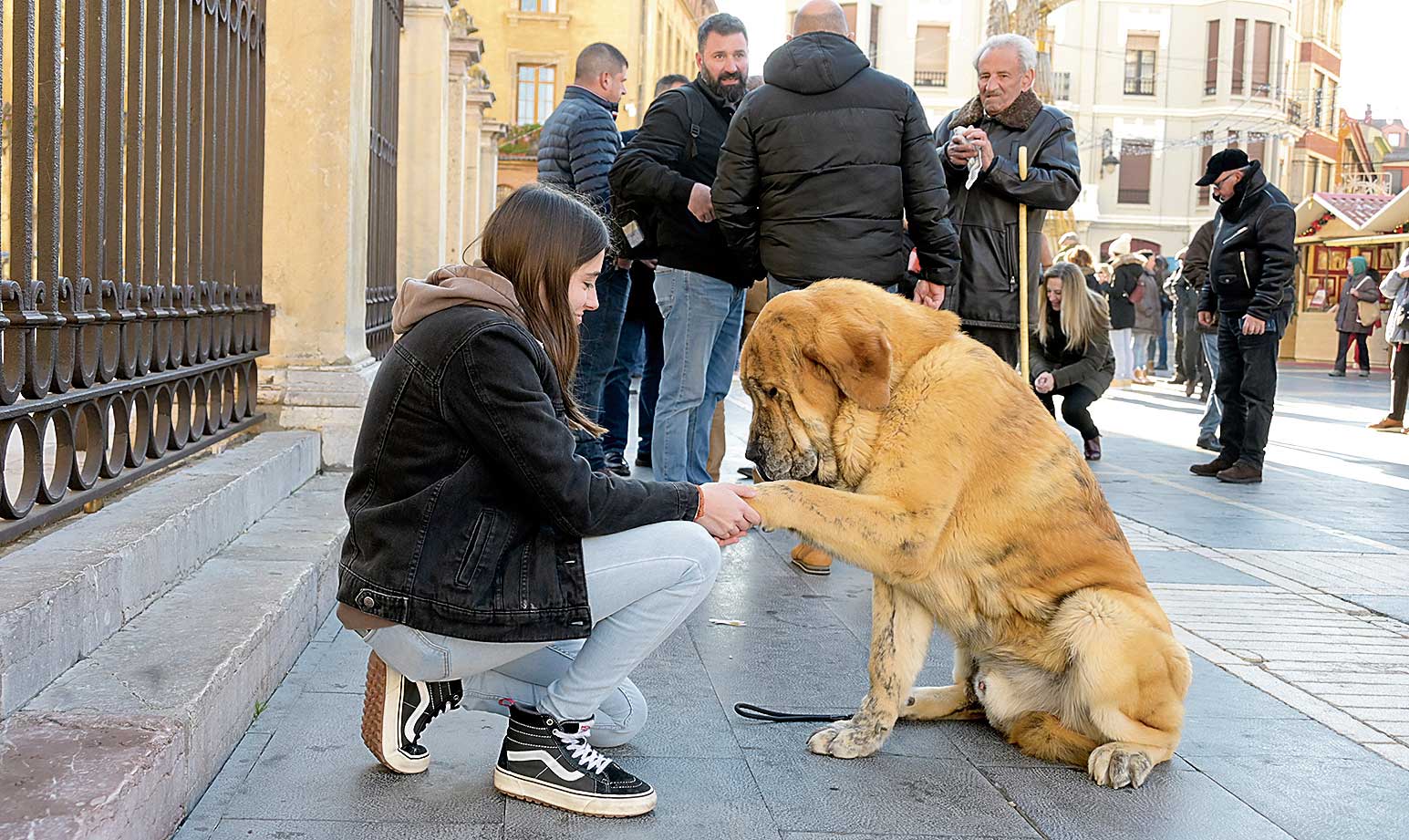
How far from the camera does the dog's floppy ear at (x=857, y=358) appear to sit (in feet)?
11.8

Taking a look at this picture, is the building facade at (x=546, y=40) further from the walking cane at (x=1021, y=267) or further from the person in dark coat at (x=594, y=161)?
the walking cane at (x=1021, y=267)

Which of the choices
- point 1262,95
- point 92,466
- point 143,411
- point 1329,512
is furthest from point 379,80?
point 1262,95

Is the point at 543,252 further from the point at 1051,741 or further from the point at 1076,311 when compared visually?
the point at 1076,311

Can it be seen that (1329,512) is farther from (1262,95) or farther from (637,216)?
(1262,95)

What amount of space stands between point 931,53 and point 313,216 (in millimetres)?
55651

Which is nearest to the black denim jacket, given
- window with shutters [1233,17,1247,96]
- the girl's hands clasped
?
the girl's hands clasped

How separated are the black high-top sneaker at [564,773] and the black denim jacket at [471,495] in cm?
34

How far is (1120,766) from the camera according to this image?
11.9ft

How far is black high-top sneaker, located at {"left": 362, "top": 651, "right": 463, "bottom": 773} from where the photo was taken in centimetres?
341

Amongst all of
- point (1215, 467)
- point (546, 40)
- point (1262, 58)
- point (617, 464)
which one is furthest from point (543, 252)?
point (1262, 58)

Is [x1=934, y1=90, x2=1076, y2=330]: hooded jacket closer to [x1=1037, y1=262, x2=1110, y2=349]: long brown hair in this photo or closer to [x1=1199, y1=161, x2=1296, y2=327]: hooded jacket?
[x1=1199, y1=161, x2=1296, y2=327]: hooded jacket

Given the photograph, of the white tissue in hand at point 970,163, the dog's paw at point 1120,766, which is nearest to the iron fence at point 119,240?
the dog's paw at point 1120,766

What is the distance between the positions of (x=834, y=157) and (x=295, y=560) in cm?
288

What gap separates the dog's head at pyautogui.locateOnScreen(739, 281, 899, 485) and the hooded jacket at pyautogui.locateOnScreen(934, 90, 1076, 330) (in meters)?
3.01
